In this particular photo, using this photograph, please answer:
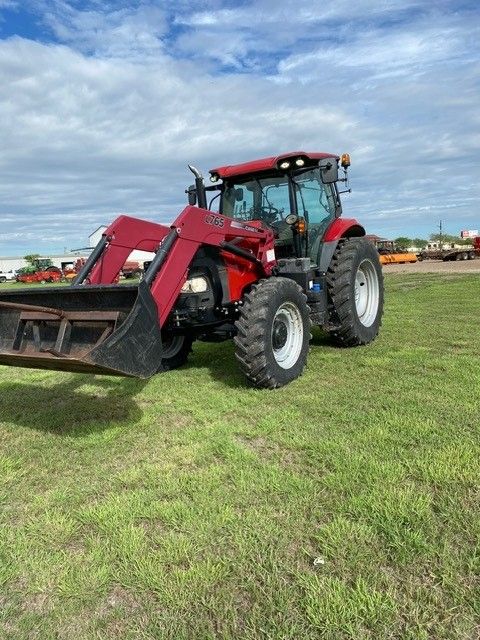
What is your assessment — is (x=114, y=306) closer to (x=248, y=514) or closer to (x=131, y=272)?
(x=248, y=514)

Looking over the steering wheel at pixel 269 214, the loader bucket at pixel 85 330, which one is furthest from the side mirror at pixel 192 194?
the loader bucket at pixel 85 330

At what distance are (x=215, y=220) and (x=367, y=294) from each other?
334cm

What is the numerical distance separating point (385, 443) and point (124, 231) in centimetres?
332

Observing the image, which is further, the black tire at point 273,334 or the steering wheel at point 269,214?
the steering wheel at point 269,214

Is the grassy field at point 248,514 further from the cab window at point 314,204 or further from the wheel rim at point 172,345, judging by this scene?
the cab window at point 314,204

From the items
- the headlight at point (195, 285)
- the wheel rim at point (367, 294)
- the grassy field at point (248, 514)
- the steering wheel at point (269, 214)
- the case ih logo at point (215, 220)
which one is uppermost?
the steering wheel at point (269, 214)

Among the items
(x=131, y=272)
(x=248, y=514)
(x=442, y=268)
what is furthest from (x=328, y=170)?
(x=442, y=268)

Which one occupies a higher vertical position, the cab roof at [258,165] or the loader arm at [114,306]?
the cab roof at [258,165]

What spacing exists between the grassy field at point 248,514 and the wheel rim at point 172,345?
157cm

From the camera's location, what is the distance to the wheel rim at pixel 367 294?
24.8 feet

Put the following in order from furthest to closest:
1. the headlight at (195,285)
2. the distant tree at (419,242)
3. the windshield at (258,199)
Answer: the distant tree at (419,242)
the windshield at (258,199)
the headlight at (195,285)

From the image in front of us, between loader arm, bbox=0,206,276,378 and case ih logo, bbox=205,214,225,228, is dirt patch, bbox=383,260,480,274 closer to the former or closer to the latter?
case ih logo, bbox=205,214,225,228

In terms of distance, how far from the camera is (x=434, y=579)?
2205 millimetres

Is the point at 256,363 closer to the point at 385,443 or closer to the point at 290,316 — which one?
the point at 290,316
